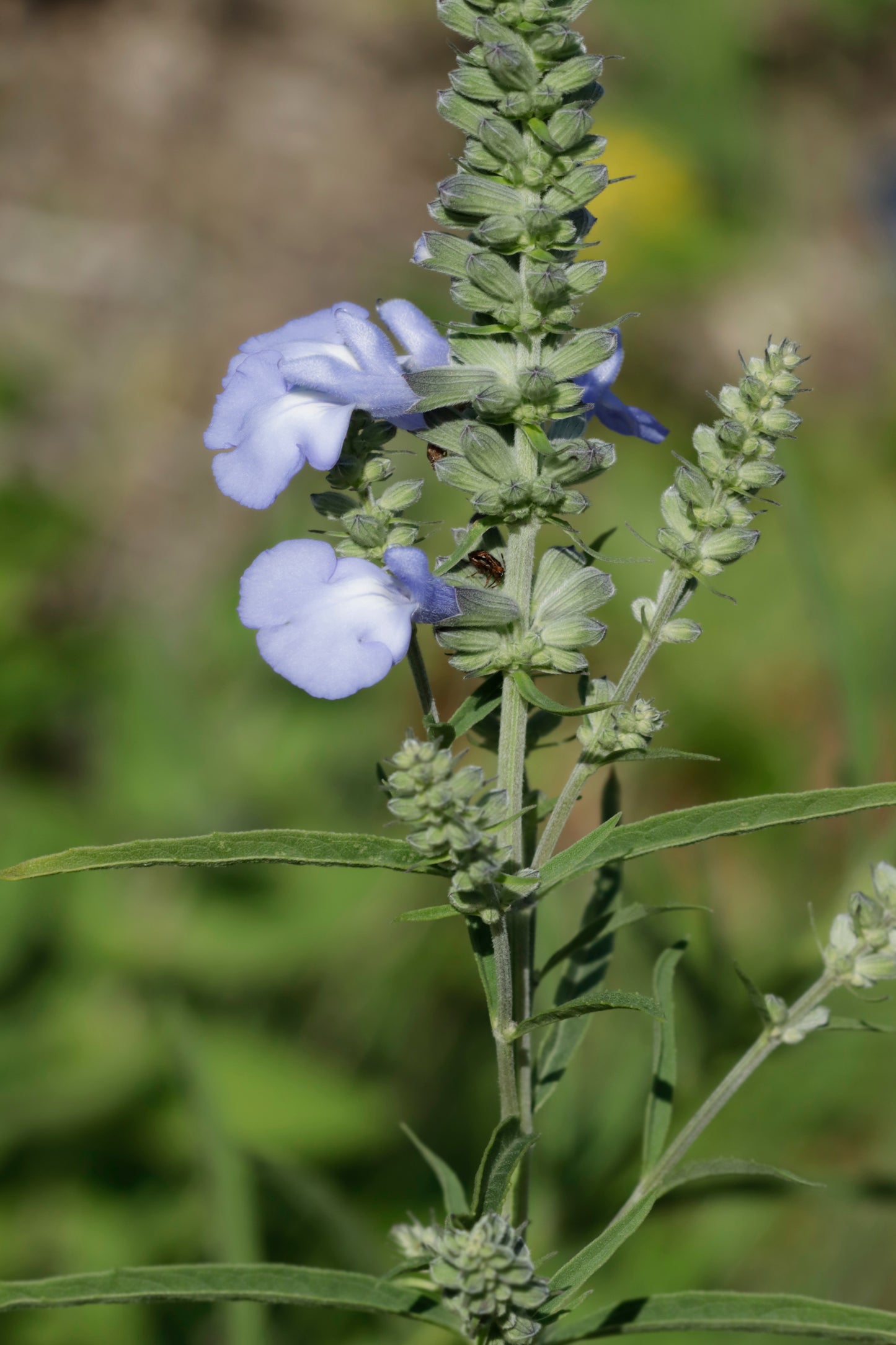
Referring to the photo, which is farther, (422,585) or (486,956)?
(486,956)

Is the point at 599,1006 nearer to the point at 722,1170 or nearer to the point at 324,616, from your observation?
the point at 722,1170

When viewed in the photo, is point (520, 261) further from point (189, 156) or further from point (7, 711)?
point (189, 156)

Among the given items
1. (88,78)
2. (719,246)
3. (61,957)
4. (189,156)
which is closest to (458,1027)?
(61,957)

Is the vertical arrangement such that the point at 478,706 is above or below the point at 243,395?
below

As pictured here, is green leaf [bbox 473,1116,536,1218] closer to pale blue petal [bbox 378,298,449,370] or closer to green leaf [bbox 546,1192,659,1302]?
green leaf [bbox 546,1192,659,1302]

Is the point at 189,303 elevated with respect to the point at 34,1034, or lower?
elevated

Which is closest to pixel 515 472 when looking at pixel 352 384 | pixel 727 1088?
pixel 352 384

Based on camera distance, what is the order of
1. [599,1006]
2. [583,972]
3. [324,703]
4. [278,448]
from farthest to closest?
1. [324,703]
2. [583,972]
3. [278,448]
4. [599,1006]
